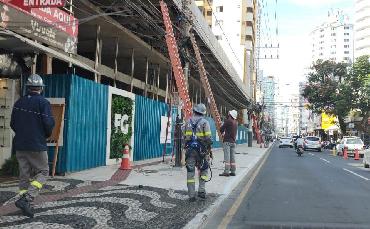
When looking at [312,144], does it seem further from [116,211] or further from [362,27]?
[362,27]

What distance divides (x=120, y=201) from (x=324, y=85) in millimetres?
60691

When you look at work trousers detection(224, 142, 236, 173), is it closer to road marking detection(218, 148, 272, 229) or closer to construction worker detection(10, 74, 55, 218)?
road marking detection(218, 148, 272, 229)

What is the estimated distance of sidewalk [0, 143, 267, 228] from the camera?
743 cm

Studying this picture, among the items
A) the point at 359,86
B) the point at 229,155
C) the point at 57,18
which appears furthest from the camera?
the point at 359,86

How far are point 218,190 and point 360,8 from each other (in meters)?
157

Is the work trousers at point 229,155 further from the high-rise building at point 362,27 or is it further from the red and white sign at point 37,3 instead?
the high-rise building at point 362,27

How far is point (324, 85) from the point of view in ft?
218

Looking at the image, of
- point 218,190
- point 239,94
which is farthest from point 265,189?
point 239,94

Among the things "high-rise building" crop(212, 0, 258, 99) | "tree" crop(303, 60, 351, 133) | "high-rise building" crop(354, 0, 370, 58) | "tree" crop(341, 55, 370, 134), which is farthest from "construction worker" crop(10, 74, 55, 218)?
"high-rise building" crop(354, 0, 370, 58)

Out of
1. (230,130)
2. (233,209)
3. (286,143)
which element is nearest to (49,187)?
(233,209)

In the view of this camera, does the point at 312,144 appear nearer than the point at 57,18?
No

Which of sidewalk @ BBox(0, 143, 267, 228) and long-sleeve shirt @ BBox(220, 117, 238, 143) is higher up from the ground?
long-sleeve shirt @ BBox(220, 117, 238, 143)

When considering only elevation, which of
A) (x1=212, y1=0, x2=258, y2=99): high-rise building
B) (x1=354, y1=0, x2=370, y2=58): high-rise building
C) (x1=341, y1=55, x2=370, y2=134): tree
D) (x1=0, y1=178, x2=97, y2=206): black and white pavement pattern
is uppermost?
(x1=354, y1=0, x2=370, y2=58): high-rise building

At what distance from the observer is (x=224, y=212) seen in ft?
30.3
